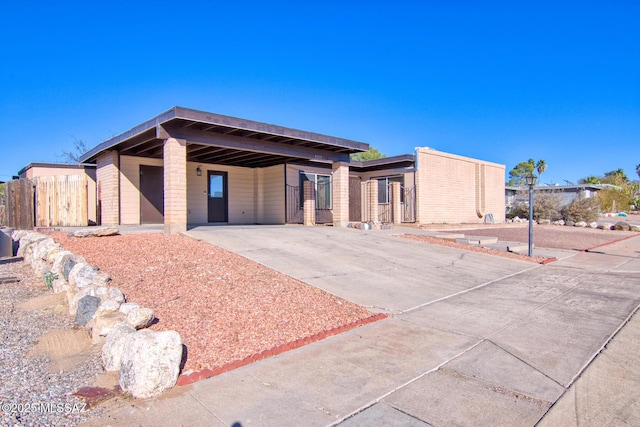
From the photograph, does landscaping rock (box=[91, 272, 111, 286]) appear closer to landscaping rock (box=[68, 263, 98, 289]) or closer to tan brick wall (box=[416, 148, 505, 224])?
landscaping rock (box=[68, 263, 98, 289])

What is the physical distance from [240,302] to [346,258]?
3.83 meters

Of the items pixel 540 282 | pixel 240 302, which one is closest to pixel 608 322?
pixel 540 282

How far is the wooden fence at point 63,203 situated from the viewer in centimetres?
1312

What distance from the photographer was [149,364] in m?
3.07

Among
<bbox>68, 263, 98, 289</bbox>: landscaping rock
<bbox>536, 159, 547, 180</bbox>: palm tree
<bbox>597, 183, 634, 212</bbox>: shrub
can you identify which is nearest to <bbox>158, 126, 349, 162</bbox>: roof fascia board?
<bbox>68, 263, 98, 289</bbox>: landscaping rock

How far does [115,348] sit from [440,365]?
9.72ft

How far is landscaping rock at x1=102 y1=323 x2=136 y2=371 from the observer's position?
342 cm

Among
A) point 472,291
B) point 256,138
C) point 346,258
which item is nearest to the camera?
point 472,291

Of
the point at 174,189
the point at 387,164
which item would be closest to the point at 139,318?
the point at 174,189

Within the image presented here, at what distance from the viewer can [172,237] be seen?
9.28m

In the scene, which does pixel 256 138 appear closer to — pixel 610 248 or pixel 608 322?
pixel 608 322

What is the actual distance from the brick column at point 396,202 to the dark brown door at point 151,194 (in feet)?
32.0

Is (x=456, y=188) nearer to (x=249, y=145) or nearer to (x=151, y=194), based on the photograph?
(x=249, y=145)

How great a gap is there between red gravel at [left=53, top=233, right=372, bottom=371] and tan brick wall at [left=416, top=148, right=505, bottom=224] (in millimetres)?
12583
